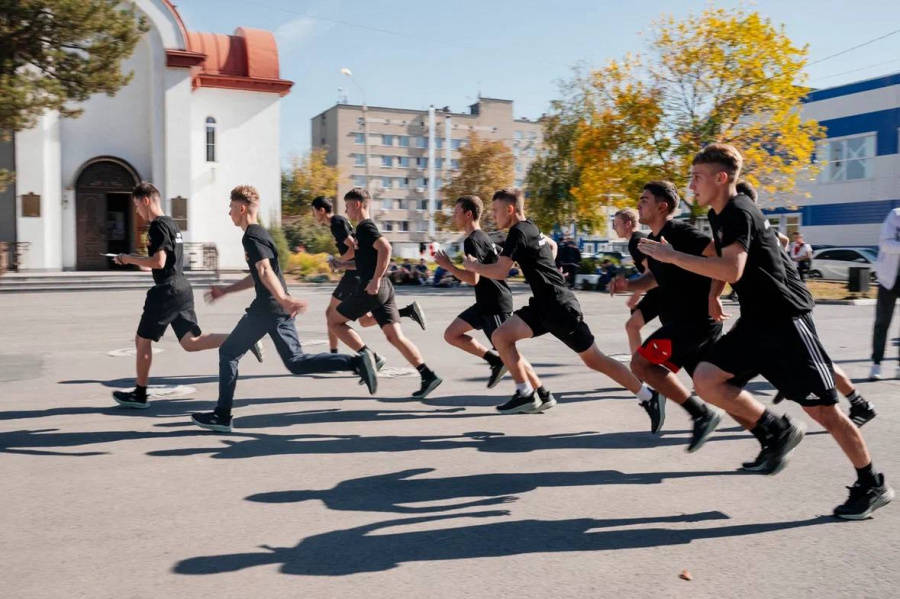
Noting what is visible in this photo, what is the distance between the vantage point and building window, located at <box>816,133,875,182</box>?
3838 centimetres

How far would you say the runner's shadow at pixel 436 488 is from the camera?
4379 millimetres

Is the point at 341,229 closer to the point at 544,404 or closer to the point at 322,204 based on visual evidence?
the point at 322,204

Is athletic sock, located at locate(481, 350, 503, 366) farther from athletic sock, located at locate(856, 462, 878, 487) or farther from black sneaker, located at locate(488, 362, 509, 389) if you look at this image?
athletic sock, located at locate(856, 462, 878, 487)

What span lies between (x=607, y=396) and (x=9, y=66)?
22.0 meters

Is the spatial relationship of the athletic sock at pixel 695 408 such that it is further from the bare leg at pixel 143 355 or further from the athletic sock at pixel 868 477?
the bare leg at pixel 143 355

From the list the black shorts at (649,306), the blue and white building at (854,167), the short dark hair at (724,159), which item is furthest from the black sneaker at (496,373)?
the blue and white building at (854,167)

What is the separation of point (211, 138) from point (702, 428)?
31134mm

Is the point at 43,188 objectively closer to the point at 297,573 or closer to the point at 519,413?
the point at 519,413

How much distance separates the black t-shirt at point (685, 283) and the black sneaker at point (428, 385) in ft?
8.67

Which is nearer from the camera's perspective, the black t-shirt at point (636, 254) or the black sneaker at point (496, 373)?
the black t-shirt at point (636, 254)

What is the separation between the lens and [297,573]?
3.42m

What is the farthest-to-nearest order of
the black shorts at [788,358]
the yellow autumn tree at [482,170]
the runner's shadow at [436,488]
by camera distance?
the yellow autumn tree at [482,170]
the runner's shadow at [436,488]
the black shorts at [788,358]

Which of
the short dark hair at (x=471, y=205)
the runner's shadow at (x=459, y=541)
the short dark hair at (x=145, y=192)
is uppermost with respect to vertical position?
the short dark hair at (x=145, y=192)

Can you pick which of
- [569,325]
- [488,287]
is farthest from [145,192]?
[569,325]
